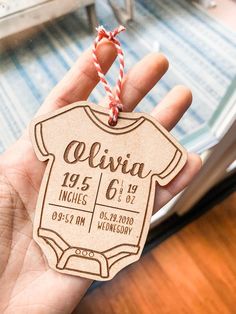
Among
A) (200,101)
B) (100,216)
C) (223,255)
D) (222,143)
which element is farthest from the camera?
(223,255)

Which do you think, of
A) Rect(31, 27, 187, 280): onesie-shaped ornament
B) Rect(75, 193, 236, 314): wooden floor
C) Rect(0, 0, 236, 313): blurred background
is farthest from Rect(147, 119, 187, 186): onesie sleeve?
Rect(75, 193, 236, 314): wooden floor

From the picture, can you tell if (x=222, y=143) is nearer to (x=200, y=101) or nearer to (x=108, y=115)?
(x=200, y=101)

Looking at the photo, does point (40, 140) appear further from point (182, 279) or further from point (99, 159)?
point (182, 279)

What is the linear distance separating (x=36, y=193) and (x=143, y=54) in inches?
22.8

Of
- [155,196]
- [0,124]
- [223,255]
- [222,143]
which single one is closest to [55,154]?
[155,196]

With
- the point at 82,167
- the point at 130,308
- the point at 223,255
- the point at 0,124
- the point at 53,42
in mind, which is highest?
the point at 82,167

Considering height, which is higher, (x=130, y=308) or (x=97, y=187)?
(x=97, y=187)

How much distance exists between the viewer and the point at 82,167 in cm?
51

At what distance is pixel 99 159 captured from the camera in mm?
508

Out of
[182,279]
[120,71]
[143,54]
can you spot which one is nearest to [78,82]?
[120,71]

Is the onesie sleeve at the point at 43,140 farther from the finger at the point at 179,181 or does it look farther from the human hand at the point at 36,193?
the finger at the point at 179,181

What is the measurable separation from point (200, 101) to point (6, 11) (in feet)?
1.88

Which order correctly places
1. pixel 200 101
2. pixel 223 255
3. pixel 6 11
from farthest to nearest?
pixel 223 255
pixel 200 101
pixel 6 11

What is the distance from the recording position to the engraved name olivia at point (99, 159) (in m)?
0.51
